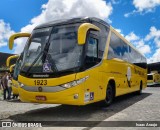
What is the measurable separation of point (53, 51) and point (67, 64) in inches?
32.3

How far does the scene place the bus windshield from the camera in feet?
30.6

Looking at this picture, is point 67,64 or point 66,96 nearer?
point 66,96

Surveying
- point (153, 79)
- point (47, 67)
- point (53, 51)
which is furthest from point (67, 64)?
point (153, 79)

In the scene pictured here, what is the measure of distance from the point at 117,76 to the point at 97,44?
9.72 feet

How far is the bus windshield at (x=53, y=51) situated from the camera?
9320 mm

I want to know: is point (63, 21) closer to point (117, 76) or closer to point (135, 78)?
point (117, 76)

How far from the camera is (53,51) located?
9.73 metres

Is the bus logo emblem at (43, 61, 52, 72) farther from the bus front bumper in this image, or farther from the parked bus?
the parked bus

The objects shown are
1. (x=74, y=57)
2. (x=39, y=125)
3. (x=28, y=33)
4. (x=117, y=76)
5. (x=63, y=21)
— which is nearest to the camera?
(x=39, y=125)

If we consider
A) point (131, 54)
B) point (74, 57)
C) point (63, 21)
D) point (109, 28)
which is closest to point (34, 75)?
point (74, 57)

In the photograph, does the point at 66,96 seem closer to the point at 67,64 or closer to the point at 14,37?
the point at 67,64

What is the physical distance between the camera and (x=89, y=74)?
9.66 m

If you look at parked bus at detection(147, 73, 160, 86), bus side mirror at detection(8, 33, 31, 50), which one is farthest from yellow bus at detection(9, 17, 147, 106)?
parked bus at detection(147, 73, 160, 86)

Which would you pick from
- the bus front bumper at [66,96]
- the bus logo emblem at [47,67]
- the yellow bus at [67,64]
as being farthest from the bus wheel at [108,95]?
the bus logo emblem at [47,67]
